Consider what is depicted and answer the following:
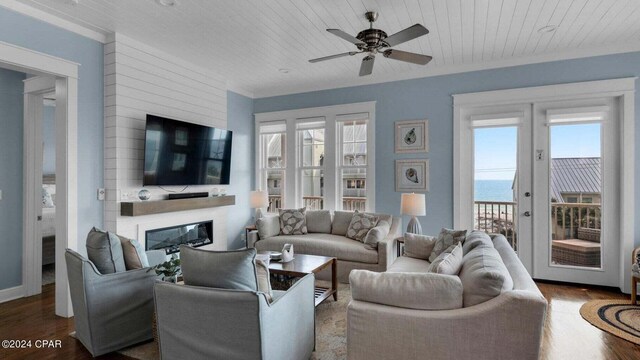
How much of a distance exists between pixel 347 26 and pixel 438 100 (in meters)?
1.96

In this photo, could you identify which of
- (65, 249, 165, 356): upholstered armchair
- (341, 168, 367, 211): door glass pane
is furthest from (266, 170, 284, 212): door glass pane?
(65, 249, 165, 356): upholstered armchair

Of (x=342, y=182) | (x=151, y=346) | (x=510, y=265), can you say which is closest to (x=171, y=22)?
(x=151, y=346)

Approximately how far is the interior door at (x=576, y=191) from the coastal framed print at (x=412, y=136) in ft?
4.36

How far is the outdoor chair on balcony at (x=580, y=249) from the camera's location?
4.06 metres

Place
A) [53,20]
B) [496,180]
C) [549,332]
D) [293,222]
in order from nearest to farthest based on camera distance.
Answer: [549,332], [53,20], [496,180], [293,222]

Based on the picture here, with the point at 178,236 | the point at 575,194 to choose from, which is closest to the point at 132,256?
the point at 178,236

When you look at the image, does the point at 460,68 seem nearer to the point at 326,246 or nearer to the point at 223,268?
the point at 326,246

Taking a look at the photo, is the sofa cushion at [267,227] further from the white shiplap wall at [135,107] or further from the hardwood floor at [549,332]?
the hardwood floor at [549,332]

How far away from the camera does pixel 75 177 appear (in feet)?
10.7

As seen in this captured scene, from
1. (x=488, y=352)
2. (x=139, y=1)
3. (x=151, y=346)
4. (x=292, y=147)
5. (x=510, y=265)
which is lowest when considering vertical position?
(x=151, y=346)

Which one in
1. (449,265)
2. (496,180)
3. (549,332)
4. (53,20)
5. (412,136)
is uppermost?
(53,20)

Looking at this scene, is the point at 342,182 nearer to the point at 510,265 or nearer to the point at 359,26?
the point at 359,26

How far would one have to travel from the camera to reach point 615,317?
316 cm

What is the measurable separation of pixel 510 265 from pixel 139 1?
11.8 feet
